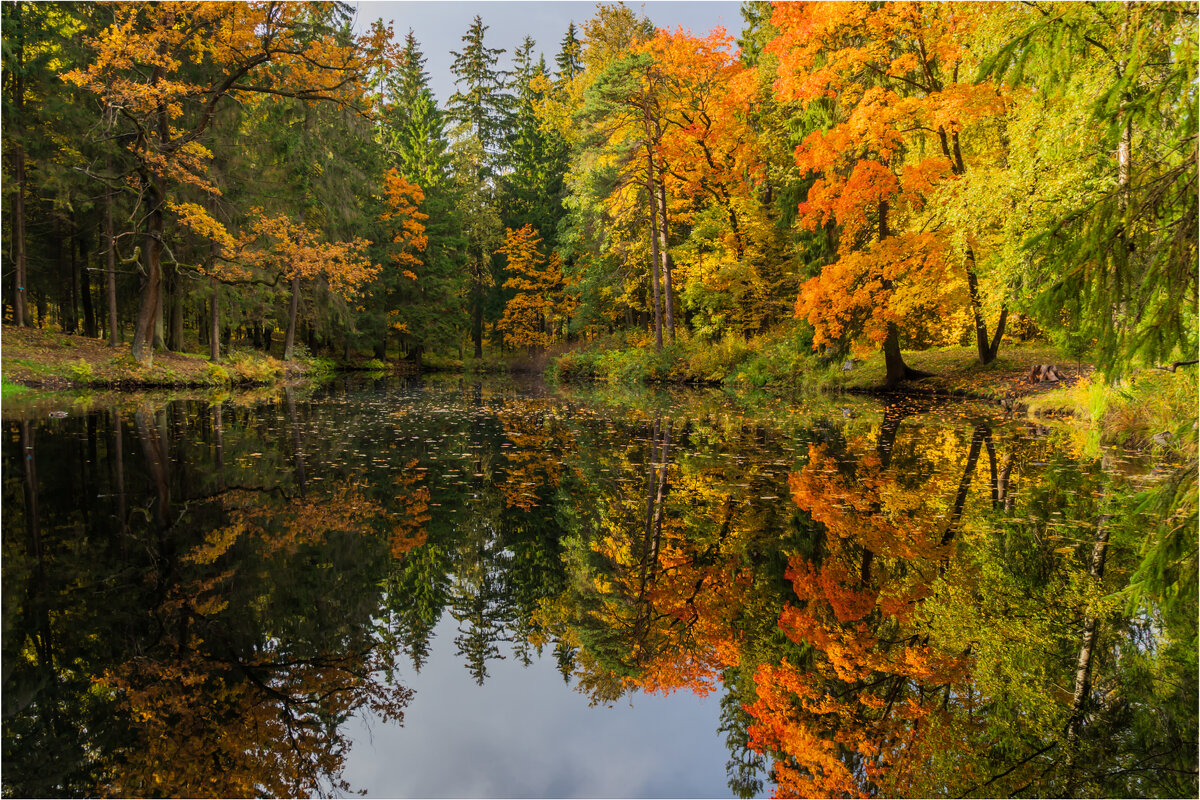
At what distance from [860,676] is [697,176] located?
25053mm

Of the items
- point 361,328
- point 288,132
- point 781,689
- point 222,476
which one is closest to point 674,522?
point 781,689

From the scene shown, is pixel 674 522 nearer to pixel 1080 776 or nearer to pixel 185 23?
pixel 1080 776

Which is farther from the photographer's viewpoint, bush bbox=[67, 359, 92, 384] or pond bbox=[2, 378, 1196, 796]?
bush bbox=[67, 359, 92, 384]

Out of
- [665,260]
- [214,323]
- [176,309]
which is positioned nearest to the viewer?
[214,323]

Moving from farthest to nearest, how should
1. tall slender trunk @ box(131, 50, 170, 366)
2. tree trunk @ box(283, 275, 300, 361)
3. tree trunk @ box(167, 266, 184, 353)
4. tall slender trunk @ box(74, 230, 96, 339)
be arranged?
tree trunk @ box(283, 275, 300, 361)
tall slender trunk @ box(74, 230, 96, 339)
tree trunk @ box(167, 266, 184, 353)
tall slender trunk @ box(131, 50, 170, 366)

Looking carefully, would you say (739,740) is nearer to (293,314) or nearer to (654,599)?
(654,599)

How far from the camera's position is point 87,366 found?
18328mm

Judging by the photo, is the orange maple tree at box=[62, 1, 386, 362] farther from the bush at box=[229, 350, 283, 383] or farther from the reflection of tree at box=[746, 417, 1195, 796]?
the reflection of tree at box=[746, 417, 1195, 796]

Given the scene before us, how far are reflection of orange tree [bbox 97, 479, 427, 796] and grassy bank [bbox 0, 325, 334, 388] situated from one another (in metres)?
16.8

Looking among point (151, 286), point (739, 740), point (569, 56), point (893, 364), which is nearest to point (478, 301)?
point (569, 56)

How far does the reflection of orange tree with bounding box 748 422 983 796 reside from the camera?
2.82m

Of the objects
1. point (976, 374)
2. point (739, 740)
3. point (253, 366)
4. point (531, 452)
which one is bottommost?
point (739, 740)

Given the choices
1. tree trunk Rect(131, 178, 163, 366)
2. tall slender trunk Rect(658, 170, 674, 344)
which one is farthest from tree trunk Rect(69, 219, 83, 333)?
tall slender trunk Rect(658, 170, 674, 344)

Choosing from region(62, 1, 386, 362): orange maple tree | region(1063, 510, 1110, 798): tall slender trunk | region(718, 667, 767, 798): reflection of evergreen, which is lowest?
region(718, 667, 767, 798): reflection of evergreen
